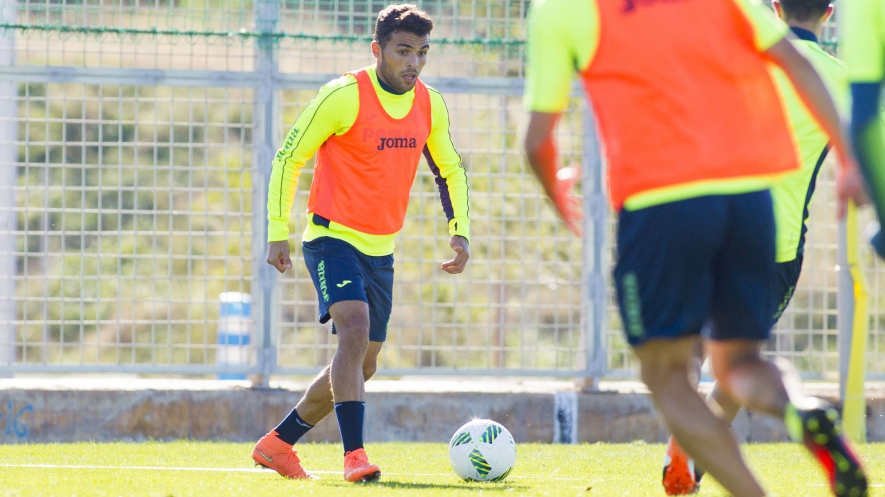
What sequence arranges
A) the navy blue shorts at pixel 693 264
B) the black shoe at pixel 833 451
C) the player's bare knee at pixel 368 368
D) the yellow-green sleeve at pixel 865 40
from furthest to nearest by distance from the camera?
the player's bare knee at pixel 368 368 < the yellow-green sleeve at pixel 865 40 < the navy blue shorts at pixel 693 264 < the black shoe at pixel 833 451

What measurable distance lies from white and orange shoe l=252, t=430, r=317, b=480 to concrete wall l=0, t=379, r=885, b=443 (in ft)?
8.71

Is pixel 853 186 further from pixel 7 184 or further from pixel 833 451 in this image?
pixel 7 184

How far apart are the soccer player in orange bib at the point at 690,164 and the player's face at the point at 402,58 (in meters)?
2.58

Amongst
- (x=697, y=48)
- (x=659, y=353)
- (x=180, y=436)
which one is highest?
(x=697, y=48)

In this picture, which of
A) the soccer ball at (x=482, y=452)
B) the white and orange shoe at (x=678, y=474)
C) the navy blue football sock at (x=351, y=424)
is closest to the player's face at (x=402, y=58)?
the navy blue football sock at (x=351, y=424)

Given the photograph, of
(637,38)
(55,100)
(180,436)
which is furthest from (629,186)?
(55,100)

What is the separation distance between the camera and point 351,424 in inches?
216

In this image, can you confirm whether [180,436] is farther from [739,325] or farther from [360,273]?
[739,325]

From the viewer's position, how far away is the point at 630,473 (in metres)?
6.24

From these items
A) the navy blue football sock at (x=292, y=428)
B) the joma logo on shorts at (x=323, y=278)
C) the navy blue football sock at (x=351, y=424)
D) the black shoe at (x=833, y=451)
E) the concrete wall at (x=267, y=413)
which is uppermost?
the joma logo on shorts at (x=323, y=278)

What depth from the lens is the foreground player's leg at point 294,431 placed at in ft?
19.2

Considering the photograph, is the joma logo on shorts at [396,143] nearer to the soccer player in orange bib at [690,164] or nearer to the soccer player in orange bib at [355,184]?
the soccer player in orange bib at [355,184]

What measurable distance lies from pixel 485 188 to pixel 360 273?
152 inches

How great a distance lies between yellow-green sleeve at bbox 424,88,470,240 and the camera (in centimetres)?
624
